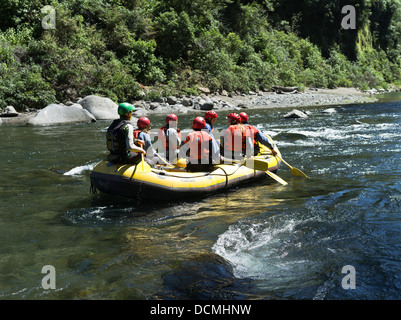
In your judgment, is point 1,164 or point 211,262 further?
point 1,164

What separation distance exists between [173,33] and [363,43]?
3643 centimetres

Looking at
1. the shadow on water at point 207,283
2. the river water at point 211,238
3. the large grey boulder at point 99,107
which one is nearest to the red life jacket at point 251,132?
the river water at point 211,238

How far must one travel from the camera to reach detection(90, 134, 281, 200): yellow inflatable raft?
5.31 metres

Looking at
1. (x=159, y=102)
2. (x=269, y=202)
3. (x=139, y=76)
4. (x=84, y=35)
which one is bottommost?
(x=269, y=202)

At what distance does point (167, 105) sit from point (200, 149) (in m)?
13.1

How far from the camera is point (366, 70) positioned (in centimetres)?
4197

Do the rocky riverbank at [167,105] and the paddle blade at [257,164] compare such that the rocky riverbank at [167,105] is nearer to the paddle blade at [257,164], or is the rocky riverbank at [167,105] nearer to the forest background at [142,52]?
the forest background at [142,52]

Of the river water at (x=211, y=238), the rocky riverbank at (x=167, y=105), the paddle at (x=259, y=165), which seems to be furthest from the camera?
the rocky riverbank at (x=167, y=105)

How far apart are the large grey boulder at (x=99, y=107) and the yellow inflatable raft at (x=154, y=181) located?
33.8 ft

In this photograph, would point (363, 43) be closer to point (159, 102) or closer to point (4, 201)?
point (159, 102)

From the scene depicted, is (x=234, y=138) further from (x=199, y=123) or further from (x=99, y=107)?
(x=99, y=107)

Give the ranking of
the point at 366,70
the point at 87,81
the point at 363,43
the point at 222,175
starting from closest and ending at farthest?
the point at 222,175 → the point at 87,81 → the point at 366,70 → the point at 363,43

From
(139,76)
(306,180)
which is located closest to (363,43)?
(139,76)

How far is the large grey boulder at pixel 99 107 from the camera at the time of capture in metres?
15.8
